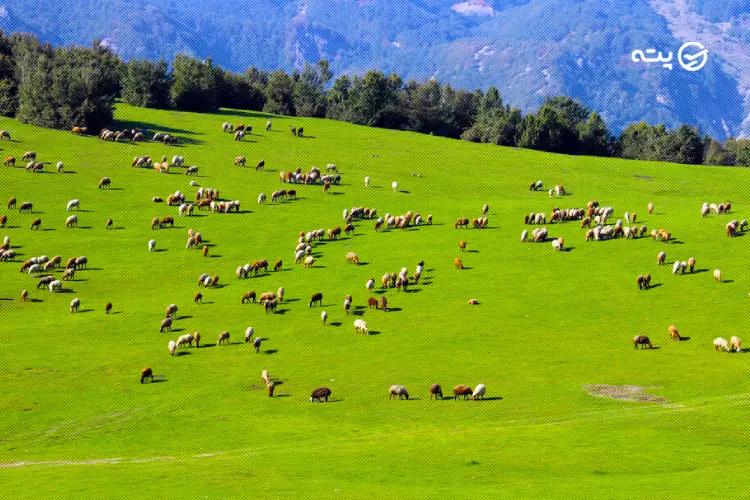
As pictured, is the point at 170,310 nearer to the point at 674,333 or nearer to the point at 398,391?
the point at 398,391

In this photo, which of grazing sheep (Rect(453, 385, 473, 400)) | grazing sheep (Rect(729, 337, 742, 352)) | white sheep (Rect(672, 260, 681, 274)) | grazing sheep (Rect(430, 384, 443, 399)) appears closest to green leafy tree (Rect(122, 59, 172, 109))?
white sheep (Rect(672, 260, 681, 274))

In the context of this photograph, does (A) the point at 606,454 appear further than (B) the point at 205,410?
No

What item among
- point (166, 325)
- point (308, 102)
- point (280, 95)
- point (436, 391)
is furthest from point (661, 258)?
point (308, 102)

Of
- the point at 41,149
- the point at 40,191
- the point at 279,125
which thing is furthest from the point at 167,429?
the point at 279,125

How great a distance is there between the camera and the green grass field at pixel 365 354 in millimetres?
34219

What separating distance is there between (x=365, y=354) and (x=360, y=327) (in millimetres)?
4228

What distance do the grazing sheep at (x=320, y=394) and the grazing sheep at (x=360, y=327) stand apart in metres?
11.1

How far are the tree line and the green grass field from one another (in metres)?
12.7

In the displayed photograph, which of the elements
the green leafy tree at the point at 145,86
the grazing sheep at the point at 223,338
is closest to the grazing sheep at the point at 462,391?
Result: the grazing sheep at the point at 223,338

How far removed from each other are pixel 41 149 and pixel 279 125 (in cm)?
3541

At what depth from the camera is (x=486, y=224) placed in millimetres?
82562

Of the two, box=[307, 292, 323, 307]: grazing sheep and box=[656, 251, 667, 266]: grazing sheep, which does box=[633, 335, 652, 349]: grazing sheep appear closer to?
box=[656, 251, 667, 266]: grazing sheep

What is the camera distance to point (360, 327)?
5644 centimetres

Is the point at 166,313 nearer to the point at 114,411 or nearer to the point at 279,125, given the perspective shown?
the point at 114,411
